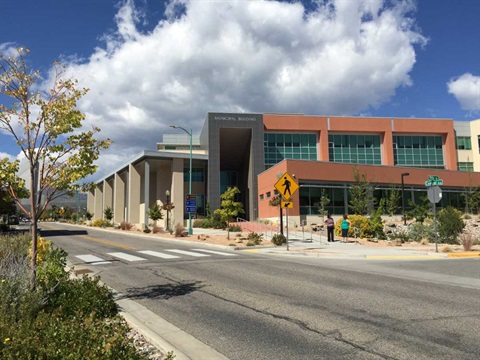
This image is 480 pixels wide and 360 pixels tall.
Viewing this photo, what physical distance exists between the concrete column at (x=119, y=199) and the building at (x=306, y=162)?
0.52 feet

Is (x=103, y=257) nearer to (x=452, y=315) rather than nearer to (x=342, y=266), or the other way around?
(x=342, y=266)

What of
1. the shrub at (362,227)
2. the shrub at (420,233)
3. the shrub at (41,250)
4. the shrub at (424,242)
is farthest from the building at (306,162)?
the shrub at (41,250)

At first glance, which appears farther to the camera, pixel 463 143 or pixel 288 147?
pixel 463 143

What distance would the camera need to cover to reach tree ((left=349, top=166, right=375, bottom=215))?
36688 mm

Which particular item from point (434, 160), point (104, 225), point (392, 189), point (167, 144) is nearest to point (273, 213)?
point (392, 189)

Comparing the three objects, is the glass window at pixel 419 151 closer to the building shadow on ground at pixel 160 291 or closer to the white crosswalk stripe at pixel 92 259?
the white crosswalk stripe at pixel 92 259

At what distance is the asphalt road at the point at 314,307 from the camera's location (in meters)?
5.01

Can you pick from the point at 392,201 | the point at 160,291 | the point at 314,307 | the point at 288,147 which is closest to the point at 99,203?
the point at 288,147

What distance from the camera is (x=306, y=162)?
1539 inches

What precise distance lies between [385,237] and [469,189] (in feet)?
99.7

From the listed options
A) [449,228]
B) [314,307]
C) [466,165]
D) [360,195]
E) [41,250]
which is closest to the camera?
[314,307]

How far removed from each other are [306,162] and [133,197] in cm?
2468

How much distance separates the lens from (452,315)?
6652mm

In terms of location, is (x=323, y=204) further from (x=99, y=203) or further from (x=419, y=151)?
(x=99, y=203)
